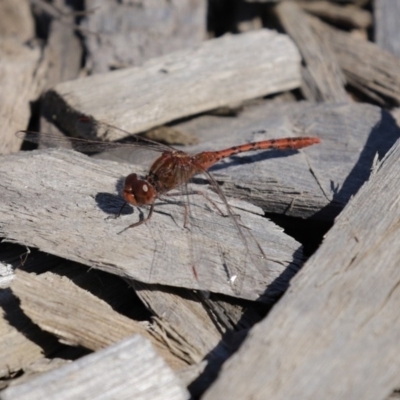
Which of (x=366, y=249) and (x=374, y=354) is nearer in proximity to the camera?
(x=374, y=354)

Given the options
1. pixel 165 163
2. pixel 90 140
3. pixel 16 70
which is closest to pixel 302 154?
pixel 165 163

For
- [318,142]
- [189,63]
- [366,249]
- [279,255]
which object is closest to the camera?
[366,249]

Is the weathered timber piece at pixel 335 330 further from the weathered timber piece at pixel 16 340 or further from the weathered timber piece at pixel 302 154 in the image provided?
the weathered timber piece at pixel 16 340

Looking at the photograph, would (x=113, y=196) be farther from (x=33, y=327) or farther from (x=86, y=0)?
(x=86, y=0)

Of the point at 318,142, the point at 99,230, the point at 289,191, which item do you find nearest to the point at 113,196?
the point at 99,230

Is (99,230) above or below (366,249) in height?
below

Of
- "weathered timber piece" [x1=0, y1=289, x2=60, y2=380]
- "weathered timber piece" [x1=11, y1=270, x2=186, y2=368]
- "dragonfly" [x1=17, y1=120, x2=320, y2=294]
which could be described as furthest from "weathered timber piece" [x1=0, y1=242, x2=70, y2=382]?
"dragonfly" [x1=17, y1=120, x2=320, y2=294]

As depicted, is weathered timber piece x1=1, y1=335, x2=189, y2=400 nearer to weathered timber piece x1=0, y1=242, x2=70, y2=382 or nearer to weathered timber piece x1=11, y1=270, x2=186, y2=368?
weathered timber piece x1=11, y1=270, x2=186, y2=368
